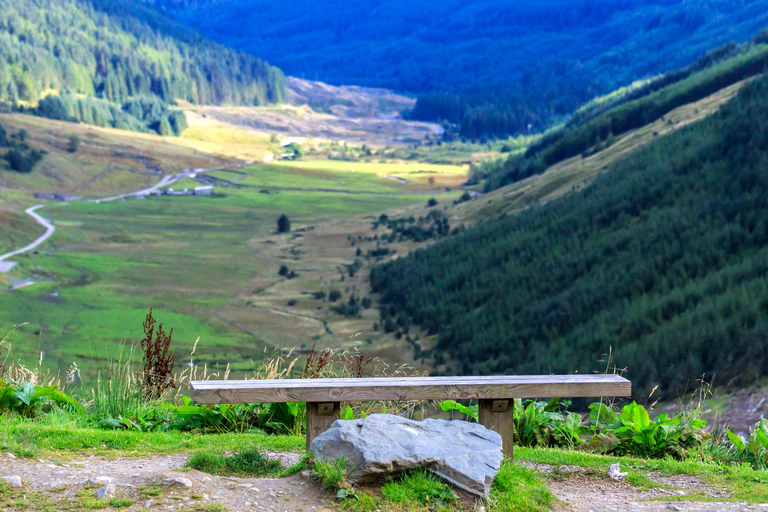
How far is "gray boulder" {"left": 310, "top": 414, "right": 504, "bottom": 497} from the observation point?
481 centimetres

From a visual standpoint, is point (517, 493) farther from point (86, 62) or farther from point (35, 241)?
point (86, 62)

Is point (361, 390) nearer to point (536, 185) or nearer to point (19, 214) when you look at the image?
point (536, 185)

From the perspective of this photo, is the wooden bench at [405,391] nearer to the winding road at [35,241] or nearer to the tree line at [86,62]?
the winding road at [35,241]

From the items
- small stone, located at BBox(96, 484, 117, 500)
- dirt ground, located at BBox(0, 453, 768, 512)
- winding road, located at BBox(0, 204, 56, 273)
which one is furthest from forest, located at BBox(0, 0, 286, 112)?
small stone, located at BBox(96, 484, 117, 500)

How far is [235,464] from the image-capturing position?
529 centimetres

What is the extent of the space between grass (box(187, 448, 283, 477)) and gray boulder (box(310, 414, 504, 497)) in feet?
1.42

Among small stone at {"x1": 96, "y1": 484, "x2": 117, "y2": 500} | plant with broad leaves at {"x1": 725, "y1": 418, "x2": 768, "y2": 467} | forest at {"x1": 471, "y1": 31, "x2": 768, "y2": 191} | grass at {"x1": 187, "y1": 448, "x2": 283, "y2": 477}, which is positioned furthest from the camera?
forest at {"x1": 471, "y1": 31, "x2": 768, "y2": 191}

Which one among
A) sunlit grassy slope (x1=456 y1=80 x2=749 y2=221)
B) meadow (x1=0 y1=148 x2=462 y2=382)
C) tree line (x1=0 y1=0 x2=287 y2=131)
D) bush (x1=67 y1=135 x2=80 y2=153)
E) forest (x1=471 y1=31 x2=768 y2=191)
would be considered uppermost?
tree line (x1=0 y1=0 x2=287 y2=131)

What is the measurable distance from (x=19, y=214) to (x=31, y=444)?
64.5 meters

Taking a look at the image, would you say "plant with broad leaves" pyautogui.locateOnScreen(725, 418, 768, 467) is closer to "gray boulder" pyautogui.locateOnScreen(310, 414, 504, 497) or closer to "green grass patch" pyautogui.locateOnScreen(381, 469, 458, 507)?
"gray boulder" pyautogui.locateOnScreen(310, 414, 504, 497)

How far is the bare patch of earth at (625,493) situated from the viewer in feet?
16.3

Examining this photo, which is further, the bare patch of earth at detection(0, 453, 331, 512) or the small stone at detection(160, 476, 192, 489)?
the small stone at detection(160, 476, 192, 489)

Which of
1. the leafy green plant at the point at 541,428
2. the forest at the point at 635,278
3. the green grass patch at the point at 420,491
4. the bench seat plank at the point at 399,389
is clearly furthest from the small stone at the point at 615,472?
the forest at the point at 635,278

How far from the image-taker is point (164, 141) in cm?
12044
